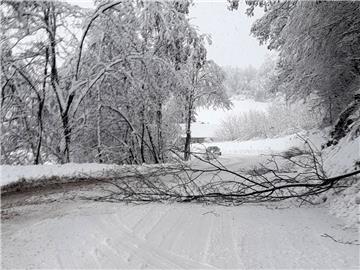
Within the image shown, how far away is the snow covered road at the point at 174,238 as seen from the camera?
3.78 meters

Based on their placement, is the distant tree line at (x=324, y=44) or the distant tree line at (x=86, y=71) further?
the distant tree line at (x=86, y=71)

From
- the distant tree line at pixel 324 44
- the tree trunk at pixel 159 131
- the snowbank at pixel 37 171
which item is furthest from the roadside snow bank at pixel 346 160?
the tree trunk at pixel 159 131

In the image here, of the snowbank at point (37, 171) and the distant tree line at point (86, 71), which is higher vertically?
the distant tree line at point (86, 71)

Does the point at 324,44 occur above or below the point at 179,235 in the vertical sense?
above

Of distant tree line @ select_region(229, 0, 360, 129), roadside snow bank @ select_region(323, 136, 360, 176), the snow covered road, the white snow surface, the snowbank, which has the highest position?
the white snow surface

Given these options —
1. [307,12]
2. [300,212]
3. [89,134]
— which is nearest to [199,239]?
[300,212]

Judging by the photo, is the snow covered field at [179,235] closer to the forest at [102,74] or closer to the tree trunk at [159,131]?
the forest at [102,74]

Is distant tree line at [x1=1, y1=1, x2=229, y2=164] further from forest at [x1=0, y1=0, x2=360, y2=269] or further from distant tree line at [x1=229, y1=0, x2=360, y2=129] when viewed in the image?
distant tree line at [x1=229, y1=0, x2=360, y2=129]

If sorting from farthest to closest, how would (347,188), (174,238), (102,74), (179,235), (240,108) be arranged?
(240,108) < (102,74) < (347,188) < (179,235) < (174,238)

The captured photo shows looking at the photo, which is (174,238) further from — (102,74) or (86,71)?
(86,71)

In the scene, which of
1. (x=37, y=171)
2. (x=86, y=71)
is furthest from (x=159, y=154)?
(x=37, y=171)

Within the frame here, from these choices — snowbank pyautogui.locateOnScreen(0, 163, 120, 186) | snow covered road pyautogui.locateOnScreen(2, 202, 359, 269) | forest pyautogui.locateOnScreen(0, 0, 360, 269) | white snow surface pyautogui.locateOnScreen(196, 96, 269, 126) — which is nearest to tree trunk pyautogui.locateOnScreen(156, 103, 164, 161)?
forest pyautogui.locateOnScreen(0, 0, 360, 269)

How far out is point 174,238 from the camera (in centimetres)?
453

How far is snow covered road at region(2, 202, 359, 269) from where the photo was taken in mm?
3775
